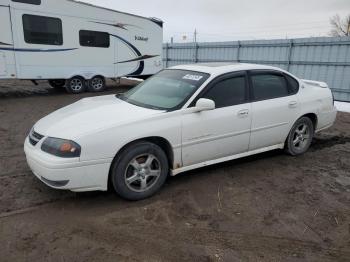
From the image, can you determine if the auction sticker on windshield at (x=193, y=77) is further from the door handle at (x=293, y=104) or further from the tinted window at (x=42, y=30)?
the tinted window at (x=42, y=30)

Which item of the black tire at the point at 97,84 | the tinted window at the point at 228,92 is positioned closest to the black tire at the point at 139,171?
the tinted window at the point at 228,92

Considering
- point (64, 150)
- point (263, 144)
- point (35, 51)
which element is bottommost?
point (263, 144)

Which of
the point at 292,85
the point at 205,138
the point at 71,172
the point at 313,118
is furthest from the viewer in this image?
the point at 313,118

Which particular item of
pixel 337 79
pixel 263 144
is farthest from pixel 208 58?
pixel 263 144

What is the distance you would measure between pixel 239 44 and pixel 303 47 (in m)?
3.42

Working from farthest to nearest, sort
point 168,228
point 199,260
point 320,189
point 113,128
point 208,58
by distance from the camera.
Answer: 1. point 208,58
2. point 320,189
3. point 113,128
4. point 168,228
5. point 199,260

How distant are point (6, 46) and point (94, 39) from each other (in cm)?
340

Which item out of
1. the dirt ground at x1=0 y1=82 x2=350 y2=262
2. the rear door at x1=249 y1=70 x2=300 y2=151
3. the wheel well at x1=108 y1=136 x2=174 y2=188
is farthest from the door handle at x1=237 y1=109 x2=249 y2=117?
the wheel well at x1=108 y1=136 x2=174 y2=188

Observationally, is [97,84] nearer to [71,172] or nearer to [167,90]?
[167,90]

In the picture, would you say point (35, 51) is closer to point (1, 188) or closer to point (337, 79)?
point (1, 188)

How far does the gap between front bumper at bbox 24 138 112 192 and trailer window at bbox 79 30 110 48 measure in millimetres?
9565

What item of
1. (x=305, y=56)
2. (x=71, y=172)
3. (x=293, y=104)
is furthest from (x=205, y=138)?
(x=305, y=56)

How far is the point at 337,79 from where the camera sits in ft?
39.2

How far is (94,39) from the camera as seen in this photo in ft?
41.5
